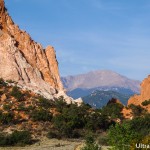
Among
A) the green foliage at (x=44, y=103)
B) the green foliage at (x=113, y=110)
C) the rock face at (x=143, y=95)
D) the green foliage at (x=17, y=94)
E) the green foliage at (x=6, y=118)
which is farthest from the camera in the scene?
the rock face at (x=143, y=95)

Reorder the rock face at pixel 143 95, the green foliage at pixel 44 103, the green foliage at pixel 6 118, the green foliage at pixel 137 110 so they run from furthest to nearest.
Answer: the rock face at pixel 143 95 < the green foliage at pixel 137 110 < the green foliage at pixel 44 103 < the green foliage at pixel 6 118

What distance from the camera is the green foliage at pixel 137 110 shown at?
96.6 meters

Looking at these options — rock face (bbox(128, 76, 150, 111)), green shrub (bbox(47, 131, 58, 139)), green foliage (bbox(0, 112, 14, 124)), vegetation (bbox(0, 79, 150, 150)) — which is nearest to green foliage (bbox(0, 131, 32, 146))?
vegetation (bbox(0, 79, 150, 150))

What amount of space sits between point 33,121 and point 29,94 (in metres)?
10.9

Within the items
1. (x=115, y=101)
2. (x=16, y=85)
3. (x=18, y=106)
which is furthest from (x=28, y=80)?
(x=115, y=101)

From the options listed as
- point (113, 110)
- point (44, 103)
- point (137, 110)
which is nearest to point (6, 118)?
point (44, 103)

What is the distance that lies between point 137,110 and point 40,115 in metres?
28.7

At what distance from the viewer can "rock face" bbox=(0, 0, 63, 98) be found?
92.4 m

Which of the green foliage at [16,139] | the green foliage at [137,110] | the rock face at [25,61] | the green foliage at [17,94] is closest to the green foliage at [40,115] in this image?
the green foliage at [17,94]

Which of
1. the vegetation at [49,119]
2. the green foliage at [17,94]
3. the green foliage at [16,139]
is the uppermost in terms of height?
the green foliage at [17,94]

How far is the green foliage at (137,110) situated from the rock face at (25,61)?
1779 centimetres

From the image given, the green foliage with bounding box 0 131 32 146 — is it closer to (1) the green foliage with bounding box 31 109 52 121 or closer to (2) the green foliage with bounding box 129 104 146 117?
(1) the green foliage with bounding box 31 109 52 121

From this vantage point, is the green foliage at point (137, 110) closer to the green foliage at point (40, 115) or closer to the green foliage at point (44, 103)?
the green foliage at point (44, 103)

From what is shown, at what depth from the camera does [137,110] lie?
98.8 metres
